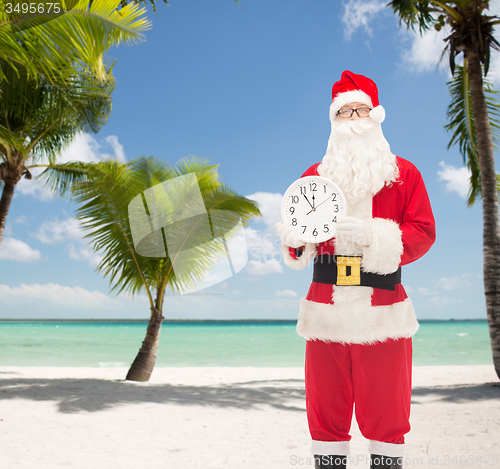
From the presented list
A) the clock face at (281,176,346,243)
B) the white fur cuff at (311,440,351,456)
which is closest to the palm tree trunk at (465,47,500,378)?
the white fur cuff at (311,440,351,456)

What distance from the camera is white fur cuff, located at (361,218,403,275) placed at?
1.75 metres

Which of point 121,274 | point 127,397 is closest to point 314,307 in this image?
point 127,397

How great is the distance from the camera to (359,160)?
2008 mm

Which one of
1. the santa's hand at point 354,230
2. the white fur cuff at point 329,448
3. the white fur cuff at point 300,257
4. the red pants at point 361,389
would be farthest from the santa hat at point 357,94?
the white fur cuff at point 329,448

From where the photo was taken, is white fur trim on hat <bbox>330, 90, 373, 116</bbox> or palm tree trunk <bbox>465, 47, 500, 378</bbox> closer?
white fur trim on hat <bbox>330, 90, 373, 116</bbox>

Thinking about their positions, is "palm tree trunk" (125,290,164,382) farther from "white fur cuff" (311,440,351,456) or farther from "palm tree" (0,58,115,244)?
"white fur cuff" (311,440,351,456)

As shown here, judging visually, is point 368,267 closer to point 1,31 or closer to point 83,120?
point 1,31

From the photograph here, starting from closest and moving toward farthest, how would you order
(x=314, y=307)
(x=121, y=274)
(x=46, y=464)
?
(x=314, y=307)
(x=46, y=464)
(x=121, y=274)

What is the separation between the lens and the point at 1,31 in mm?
3365

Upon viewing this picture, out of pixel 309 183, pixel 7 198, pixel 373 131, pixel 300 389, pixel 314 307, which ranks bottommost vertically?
pixel 300 389

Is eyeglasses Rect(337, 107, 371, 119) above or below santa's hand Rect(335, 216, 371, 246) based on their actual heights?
above

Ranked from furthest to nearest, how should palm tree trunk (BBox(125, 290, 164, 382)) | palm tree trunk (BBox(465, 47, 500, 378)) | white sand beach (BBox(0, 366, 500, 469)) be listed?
palm tree trunk (BBox(125, 290, 164, 382))
palm tree trunk (BBox(465, 47, 500, 378))
white sand beach (BBox(0, 366, 500, 469))

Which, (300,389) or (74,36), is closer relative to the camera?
(74,36)

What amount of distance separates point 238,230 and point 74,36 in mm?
3946
